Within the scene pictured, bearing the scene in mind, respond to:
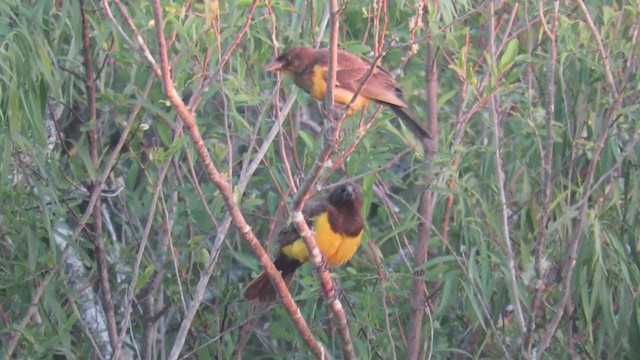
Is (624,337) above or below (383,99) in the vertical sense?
below

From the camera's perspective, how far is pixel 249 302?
18.8 ft

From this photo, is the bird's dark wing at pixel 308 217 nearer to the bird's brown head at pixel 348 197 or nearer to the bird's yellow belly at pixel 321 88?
the bird's brown head at pixel 348 197

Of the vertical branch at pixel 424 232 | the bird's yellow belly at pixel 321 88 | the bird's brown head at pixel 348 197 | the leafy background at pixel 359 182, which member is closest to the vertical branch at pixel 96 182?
the leafy background at pixel 359 182

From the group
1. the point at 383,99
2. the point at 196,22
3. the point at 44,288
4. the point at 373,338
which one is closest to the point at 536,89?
the point at 383,99

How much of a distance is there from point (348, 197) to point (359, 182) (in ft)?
0.99

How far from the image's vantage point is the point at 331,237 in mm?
5520

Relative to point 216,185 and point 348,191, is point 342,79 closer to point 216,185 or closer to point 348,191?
point 348,191

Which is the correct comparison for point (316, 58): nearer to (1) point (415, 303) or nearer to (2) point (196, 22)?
(2) point (196, 22)

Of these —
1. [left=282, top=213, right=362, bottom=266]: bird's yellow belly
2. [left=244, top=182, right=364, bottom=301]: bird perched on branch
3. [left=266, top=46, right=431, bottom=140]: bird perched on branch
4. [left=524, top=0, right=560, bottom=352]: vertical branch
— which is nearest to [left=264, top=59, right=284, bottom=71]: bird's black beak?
[left=266, top=46, right=431, bottom=140]: bird perched on branch

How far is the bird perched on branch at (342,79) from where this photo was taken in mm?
5387

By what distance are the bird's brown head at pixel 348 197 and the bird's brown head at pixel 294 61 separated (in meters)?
0.55

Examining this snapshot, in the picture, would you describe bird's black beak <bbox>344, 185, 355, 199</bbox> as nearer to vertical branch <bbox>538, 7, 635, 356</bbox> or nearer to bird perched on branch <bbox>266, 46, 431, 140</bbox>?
bird perched on branch <bbox>266, 46, 431, 140</bbox>

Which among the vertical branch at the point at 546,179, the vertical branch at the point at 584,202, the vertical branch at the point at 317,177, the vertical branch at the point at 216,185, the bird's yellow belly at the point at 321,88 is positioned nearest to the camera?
the vertical branch at the point at 216,185

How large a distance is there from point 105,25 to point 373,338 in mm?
1779
